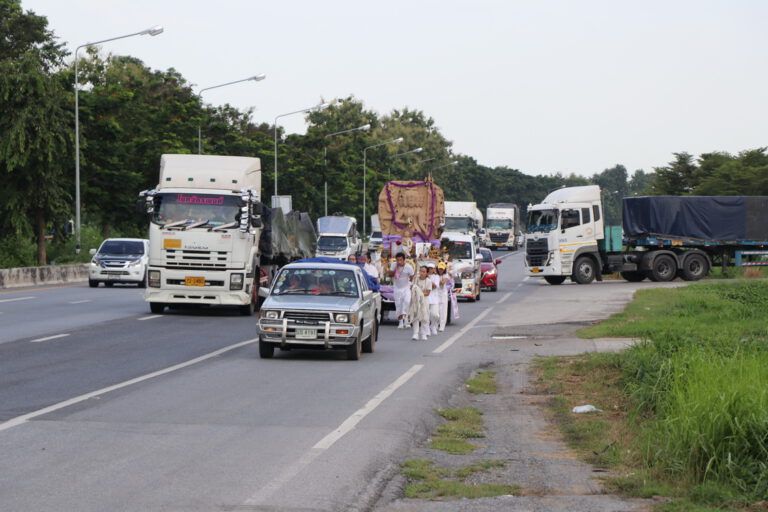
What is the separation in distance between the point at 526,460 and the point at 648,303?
2373 centimetres

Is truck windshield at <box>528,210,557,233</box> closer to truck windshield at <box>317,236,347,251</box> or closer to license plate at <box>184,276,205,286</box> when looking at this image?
truck windshield at <box>317,236,347,251</box>

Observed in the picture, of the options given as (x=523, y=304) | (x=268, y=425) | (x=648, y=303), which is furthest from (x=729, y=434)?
(x=523, y=304)

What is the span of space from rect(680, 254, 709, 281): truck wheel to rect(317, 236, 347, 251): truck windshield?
2068cm

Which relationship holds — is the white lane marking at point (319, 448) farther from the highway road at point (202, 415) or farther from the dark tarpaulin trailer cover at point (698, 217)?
the dark tarpaulin trailer cover at point (698, 217)

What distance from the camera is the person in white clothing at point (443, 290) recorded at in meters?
24.1

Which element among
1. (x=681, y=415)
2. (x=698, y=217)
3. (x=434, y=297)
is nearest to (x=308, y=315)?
Answer: (x=434, y=297)

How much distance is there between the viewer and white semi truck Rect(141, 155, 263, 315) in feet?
87.0

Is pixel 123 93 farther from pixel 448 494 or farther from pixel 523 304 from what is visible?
pixel 448 494

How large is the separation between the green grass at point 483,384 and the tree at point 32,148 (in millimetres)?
33522

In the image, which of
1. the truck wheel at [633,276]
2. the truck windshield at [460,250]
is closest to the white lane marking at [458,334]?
the truck windshield at [460,250]

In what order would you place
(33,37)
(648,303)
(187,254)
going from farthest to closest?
(33,37)
(648,303)
(187,254)

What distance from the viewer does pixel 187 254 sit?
2652 centimetres

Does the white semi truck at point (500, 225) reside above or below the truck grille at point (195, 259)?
above

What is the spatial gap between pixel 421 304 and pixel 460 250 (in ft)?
43.8
